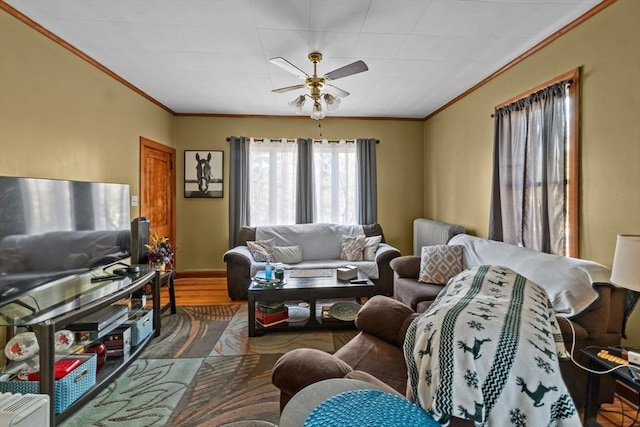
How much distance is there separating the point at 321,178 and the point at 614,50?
3.65m

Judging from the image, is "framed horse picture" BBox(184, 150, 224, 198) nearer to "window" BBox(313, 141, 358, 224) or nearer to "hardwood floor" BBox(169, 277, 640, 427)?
"hardwood floor" BBox(169, 277, 640, 427)

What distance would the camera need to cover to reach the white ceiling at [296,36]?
2.21m

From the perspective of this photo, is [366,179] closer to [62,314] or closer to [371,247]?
[371,247]

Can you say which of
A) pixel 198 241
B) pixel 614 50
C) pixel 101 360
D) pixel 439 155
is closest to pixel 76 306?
pixel 101 360

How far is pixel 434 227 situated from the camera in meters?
4.32

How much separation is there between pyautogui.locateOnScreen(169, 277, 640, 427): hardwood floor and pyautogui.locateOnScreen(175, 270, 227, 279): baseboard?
7 cm

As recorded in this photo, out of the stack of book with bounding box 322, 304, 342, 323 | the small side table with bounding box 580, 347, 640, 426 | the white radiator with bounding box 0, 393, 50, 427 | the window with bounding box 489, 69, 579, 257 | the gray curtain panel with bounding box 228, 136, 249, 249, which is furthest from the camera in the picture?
the gray curtain panel with bounding box 228, 136, 249, 249

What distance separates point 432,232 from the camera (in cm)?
437

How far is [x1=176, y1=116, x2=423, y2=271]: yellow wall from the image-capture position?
5082mm

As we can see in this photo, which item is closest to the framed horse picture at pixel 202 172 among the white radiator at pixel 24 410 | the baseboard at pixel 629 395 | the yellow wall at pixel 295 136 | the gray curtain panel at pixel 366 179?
the yellow wall at pixel 295 136

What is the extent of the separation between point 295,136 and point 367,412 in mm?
4714

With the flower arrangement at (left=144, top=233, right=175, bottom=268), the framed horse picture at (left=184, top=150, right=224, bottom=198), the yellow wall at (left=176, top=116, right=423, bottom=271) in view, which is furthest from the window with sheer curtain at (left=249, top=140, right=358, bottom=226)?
the flower arrangement at (left=144, top=233, right=175, bottom=268)

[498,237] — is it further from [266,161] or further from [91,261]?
[91,261]

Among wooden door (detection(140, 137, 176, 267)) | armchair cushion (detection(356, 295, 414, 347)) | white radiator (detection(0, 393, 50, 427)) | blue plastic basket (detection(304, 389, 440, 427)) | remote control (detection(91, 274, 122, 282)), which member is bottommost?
white radiator (detection(0, 393, 50, 427))
